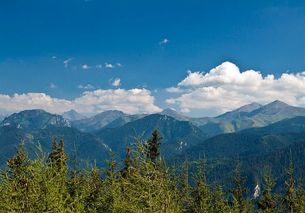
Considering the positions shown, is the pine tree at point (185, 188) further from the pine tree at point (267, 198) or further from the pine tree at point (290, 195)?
the pine tree at point (290, 195)

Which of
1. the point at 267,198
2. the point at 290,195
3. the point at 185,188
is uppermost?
the point at 185,188

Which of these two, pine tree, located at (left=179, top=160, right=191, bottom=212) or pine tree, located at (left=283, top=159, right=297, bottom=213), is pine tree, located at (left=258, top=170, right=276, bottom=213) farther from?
pine tree, located at (left=179, top=160, right=191, bottom=212)

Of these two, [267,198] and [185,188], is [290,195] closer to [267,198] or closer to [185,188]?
[267,198]

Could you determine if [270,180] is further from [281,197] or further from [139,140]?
[139,140]

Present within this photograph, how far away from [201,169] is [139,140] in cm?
4540

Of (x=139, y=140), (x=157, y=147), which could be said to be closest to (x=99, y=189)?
(x=157, y=147)

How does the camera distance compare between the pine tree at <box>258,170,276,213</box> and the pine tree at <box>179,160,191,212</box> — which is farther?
the pine tree at <box>258,170,276,213</box>

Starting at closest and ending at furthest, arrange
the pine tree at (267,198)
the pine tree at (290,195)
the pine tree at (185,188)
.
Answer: the pine tree at (185,188) → the pine tree at (290,195) → the pine tree at (267,198)

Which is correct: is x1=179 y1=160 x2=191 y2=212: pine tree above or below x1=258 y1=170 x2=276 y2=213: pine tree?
above

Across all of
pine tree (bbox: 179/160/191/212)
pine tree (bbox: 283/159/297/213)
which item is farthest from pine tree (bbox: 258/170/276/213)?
pine tree (bbox: 179/160/191/212)

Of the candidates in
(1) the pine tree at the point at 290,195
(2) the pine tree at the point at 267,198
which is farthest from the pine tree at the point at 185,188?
(1) the pine tree at the point at 290,195

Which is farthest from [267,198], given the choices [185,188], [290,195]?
[185,188]

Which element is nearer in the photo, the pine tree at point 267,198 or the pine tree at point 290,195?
the pine tree at point 290,195

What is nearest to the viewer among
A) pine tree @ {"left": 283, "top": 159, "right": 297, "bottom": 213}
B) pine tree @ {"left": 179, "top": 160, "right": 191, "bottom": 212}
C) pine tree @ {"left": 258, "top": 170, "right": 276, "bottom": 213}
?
pine tree @ {"left": 179, "top": 160, "right": 191, "bottom": 212}
